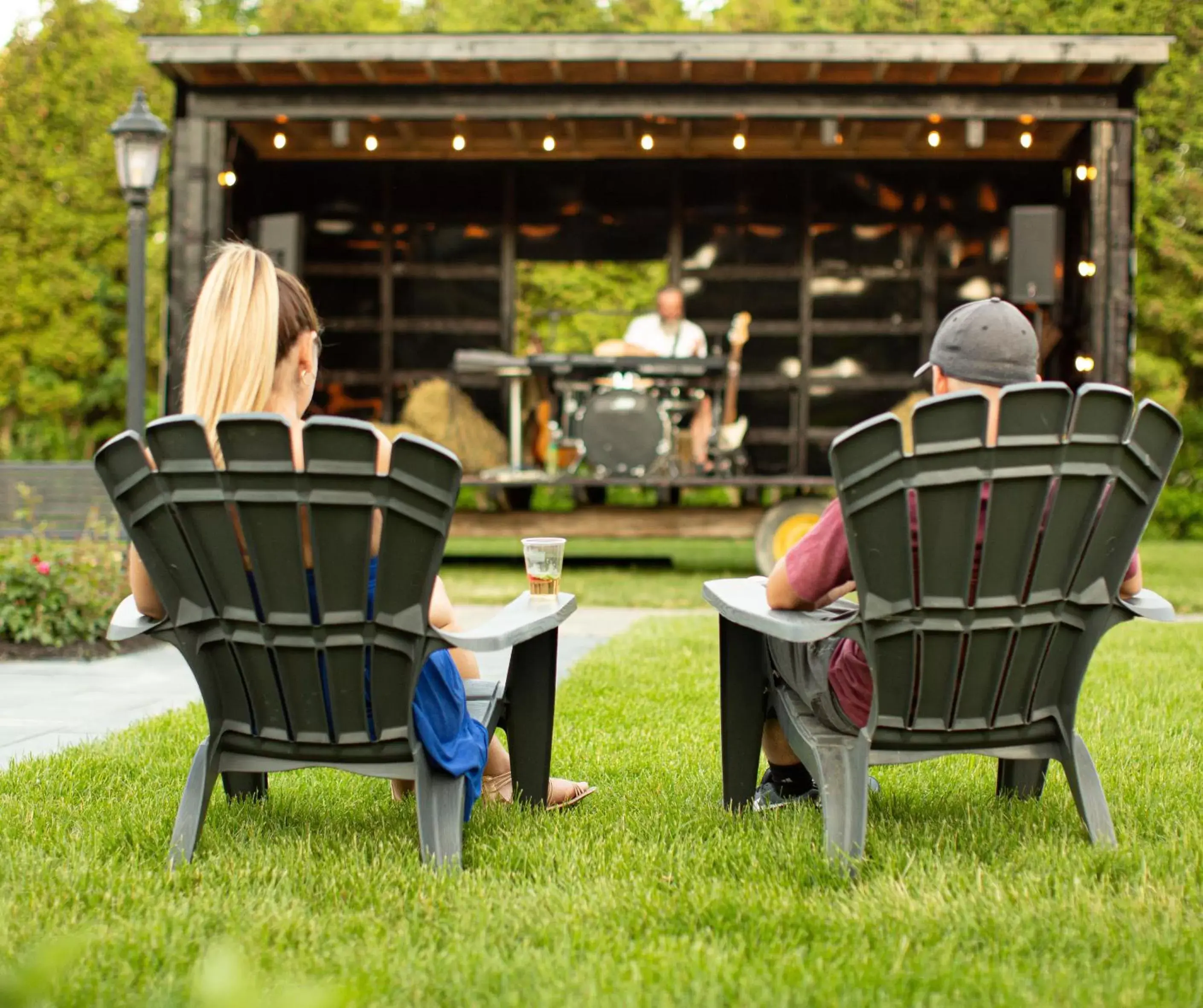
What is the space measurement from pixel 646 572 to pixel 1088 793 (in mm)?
7699

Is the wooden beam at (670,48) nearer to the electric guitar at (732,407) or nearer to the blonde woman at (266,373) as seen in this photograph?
the electric guitar at (732,407)

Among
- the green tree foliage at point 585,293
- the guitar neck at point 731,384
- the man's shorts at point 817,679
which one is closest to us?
the man's shorts at point 817,679

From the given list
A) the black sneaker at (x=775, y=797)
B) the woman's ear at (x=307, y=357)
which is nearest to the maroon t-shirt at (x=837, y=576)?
the black sneaker at (x=775, y=797)

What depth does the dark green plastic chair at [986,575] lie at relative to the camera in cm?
212

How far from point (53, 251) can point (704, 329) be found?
47.6 feet

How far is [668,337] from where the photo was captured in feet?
31.9

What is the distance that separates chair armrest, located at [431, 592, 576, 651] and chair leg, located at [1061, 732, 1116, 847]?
3.38ft

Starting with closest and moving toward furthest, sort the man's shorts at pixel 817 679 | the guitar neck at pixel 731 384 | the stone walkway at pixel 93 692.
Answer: the man's shorts at pixel 817 679 → the stone walkway at pixel 93 692 → the guitar neck at pixel 731 384

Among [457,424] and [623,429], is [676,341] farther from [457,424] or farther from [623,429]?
[457,424]

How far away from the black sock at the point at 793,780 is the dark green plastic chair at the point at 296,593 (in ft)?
2.78

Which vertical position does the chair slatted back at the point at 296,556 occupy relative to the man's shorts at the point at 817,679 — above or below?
above

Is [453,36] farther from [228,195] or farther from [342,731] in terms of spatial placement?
[342,731]

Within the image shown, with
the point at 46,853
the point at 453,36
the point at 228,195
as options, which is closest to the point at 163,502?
the point at 46,853

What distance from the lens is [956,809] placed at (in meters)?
2.82
